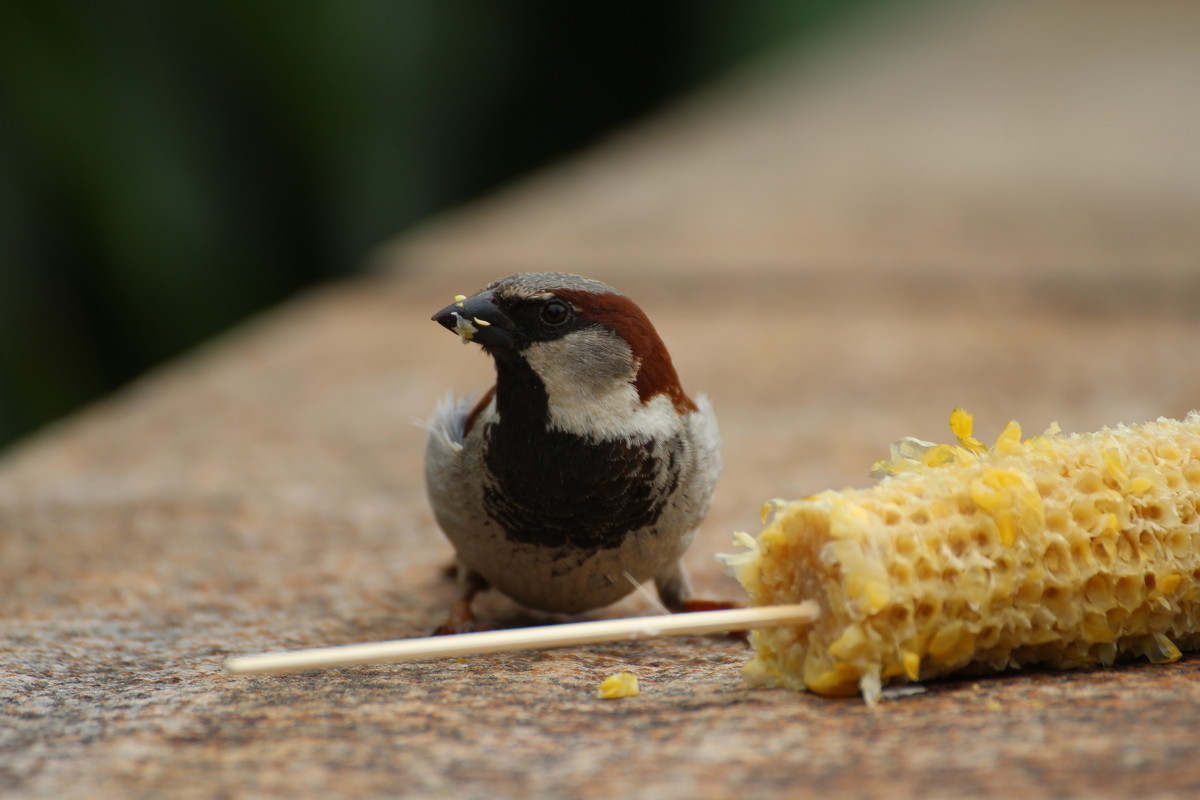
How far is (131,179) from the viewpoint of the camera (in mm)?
6309

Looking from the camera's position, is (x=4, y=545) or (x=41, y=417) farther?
(x=41, y=417)

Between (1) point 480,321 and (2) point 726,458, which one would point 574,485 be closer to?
(1) point 480,321

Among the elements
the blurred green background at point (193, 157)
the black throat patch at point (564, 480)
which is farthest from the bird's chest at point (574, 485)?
the blurred green background at point (193, 157)

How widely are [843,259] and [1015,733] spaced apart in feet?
14.9

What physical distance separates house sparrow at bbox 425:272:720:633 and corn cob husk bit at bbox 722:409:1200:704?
1.27ft

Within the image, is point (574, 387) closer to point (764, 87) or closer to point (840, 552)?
point (840, 552)

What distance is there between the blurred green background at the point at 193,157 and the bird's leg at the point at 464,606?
3.95 m

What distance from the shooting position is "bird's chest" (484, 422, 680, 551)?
222 cm

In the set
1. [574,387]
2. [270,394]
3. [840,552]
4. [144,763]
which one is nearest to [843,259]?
[270,394]

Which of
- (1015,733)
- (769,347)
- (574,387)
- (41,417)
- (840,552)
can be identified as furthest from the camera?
(41,417)

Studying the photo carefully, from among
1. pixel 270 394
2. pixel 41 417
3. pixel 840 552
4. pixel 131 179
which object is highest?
pixel 131 179

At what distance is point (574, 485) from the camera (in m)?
2.22

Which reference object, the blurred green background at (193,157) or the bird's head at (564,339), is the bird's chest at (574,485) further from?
the blurred green background at (193,157)

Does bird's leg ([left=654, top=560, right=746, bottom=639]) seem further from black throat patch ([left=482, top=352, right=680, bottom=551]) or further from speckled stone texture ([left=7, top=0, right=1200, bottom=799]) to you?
black throat patch ([left=482, top=352, right=680, bottom=551])
